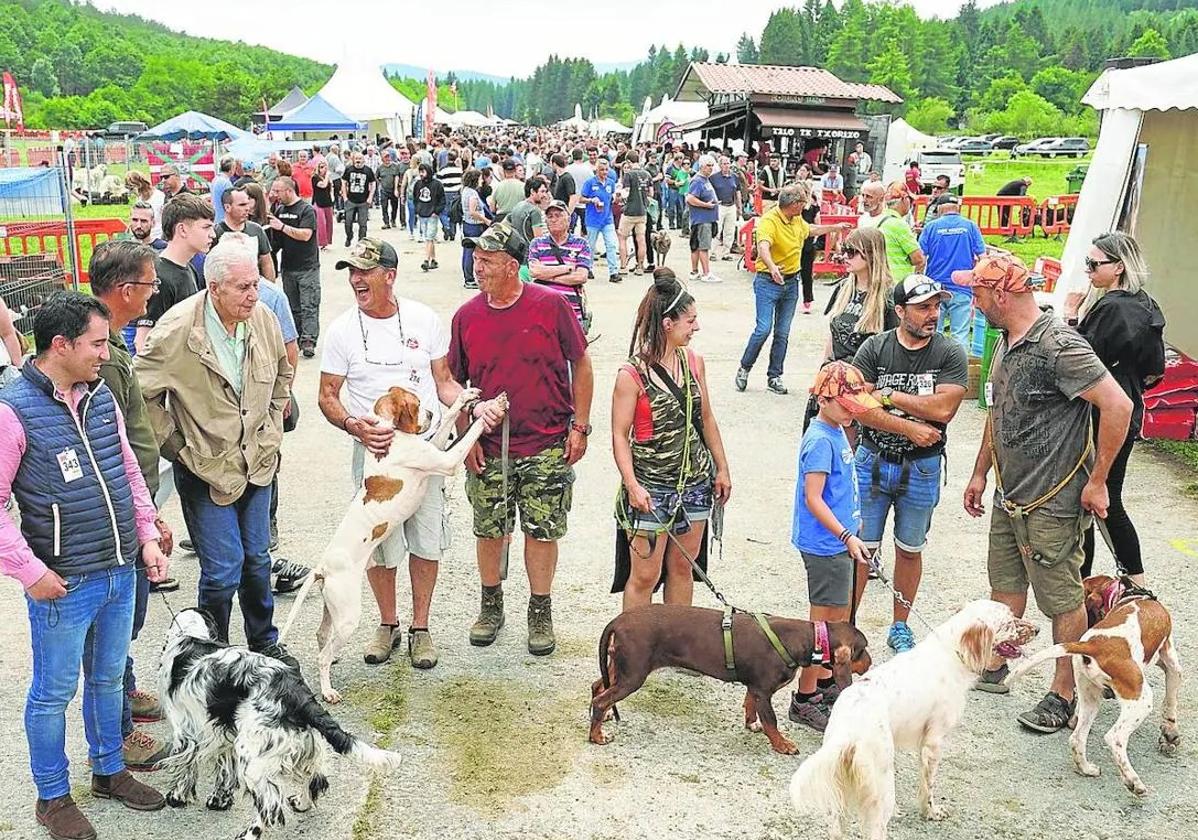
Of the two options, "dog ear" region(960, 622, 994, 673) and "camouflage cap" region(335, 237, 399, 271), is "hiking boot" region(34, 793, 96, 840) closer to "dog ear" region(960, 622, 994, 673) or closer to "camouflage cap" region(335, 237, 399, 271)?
"camouflage cap" region(335, 237, 399, 271)

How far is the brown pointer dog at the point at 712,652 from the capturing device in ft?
12.8

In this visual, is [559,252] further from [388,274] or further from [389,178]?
[389,178]

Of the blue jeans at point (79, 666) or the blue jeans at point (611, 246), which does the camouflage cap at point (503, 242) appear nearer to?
the blue jeans at point (79, 666)

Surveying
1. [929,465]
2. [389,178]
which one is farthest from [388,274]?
[389,178]

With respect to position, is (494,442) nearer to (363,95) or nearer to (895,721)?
(895,721)

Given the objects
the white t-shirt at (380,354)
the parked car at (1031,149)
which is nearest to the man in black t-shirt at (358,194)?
the white t-shirt at (380,354)

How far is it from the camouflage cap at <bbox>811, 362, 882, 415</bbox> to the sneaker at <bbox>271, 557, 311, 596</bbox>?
9.92 ft

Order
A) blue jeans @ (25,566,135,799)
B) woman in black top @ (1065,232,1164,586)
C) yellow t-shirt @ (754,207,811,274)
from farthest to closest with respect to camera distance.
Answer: yellow t-shirt @ (754,207,811,274)
woman in black top @ (1065,232,1164,586)
blue jeans @ (25,566,135,799)

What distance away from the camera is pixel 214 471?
4.18m

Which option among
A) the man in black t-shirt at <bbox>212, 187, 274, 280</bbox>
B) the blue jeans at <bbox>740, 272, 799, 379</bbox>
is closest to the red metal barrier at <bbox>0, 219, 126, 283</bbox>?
the man in black t-shirt at <bbox>212, 187, 274, 280</bbox>

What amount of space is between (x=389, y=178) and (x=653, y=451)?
62.2 ft

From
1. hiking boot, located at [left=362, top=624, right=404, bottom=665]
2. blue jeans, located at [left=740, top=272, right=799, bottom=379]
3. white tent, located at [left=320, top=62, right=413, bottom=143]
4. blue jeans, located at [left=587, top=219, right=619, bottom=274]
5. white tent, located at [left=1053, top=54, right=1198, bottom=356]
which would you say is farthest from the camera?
white tent, located at [left=320, top=62, right=413, bottom=143]

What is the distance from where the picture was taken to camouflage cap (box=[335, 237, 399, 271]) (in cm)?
455

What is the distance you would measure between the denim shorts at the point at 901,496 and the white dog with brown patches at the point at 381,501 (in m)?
1.72
